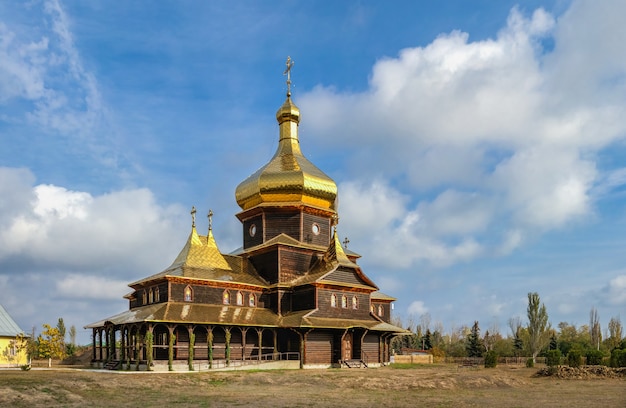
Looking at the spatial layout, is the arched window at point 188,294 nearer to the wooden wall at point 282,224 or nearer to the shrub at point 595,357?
the wooden wall at point 282,224

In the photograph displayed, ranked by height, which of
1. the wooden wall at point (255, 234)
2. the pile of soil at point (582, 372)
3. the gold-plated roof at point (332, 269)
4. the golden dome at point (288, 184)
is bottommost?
the pile of soil at point (582, 372)

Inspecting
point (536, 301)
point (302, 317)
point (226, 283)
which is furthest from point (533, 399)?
point (536, 301)

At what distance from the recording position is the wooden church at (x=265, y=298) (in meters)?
36.0

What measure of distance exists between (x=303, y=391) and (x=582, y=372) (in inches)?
687

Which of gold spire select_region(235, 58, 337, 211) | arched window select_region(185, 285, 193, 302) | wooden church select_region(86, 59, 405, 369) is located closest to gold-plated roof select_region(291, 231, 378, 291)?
wooden church select_region(86, 59, 405, 369)

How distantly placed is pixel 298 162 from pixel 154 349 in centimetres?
1722

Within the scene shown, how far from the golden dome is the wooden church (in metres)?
0.08

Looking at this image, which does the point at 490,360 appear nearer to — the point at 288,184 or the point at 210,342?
the point at 288,184

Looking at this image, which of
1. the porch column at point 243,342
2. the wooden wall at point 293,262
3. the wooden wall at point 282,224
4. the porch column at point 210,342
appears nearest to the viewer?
the porch column at point 210,342

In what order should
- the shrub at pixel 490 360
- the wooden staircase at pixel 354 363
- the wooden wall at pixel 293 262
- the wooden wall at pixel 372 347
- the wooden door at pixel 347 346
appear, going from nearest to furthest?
the wooden staircase at pixel 354 363 → the wooden door at pixel 347 346 → the wooden wall at pixel 293 262 → the wooden wall at pixel 372 347 → the shrub at pixel 490 360

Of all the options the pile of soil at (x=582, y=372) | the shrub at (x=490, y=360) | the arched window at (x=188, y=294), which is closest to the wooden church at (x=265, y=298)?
the arched window at (x=188, y=294)

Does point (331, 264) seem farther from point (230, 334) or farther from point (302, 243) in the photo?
point (230, 334)

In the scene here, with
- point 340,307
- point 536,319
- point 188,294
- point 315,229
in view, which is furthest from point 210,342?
point 536,319

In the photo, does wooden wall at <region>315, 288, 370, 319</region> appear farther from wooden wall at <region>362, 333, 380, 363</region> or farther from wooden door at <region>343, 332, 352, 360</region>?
wooden wall at <region>362, 333, 380, 363</region>
